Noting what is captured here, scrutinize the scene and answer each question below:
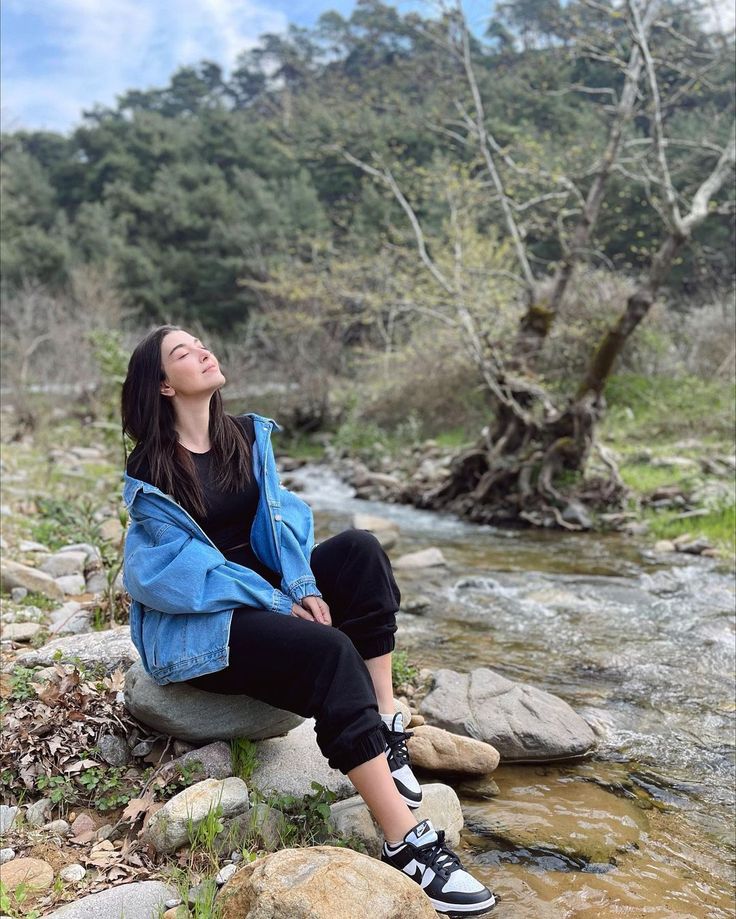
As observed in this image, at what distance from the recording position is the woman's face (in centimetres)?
257

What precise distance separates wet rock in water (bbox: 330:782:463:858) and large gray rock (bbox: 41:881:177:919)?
1.77 ft

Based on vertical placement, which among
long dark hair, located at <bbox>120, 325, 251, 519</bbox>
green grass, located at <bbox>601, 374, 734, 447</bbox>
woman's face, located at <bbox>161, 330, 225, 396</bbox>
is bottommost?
green grass, located at <bbox>601, 374, 734, 447</bbox>

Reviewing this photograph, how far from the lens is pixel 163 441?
2561 millimetres

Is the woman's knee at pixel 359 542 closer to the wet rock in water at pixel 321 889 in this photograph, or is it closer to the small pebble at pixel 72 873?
the wet rock in water at pixel 321 889

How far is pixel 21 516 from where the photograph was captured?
6.22 m

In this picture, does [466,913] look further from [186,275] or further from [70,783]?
[186,275]

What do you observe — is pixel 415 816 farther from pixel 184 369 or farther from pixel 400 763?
pixel 184 369

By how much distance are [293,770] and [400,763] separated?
39 cm

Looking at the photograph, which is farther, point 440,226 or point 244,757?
point 440,226

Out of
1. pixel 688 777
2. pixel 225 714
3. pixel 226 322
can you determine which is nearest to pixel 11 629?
pixel 225 714

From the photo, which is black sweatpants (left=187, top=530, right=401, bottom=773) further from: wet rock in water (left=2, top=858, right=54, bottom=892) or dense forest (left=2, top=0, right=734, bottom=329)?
dense forest (left=2, top=0, right=734, bottom=329)

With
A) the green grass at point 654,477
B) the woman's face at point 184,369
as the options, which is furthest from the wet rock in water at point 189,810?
the green grass at point 654,477

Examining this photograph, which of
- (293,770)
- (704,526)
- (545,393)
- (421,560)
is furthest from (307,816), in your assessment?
(545,393)

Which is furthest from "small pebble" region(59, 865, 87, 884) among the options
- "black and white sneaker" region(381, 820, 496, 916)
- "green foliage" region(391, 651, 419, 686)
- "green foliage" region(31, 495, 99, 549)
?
"green foliage" region(31, 495, 99, 549)
